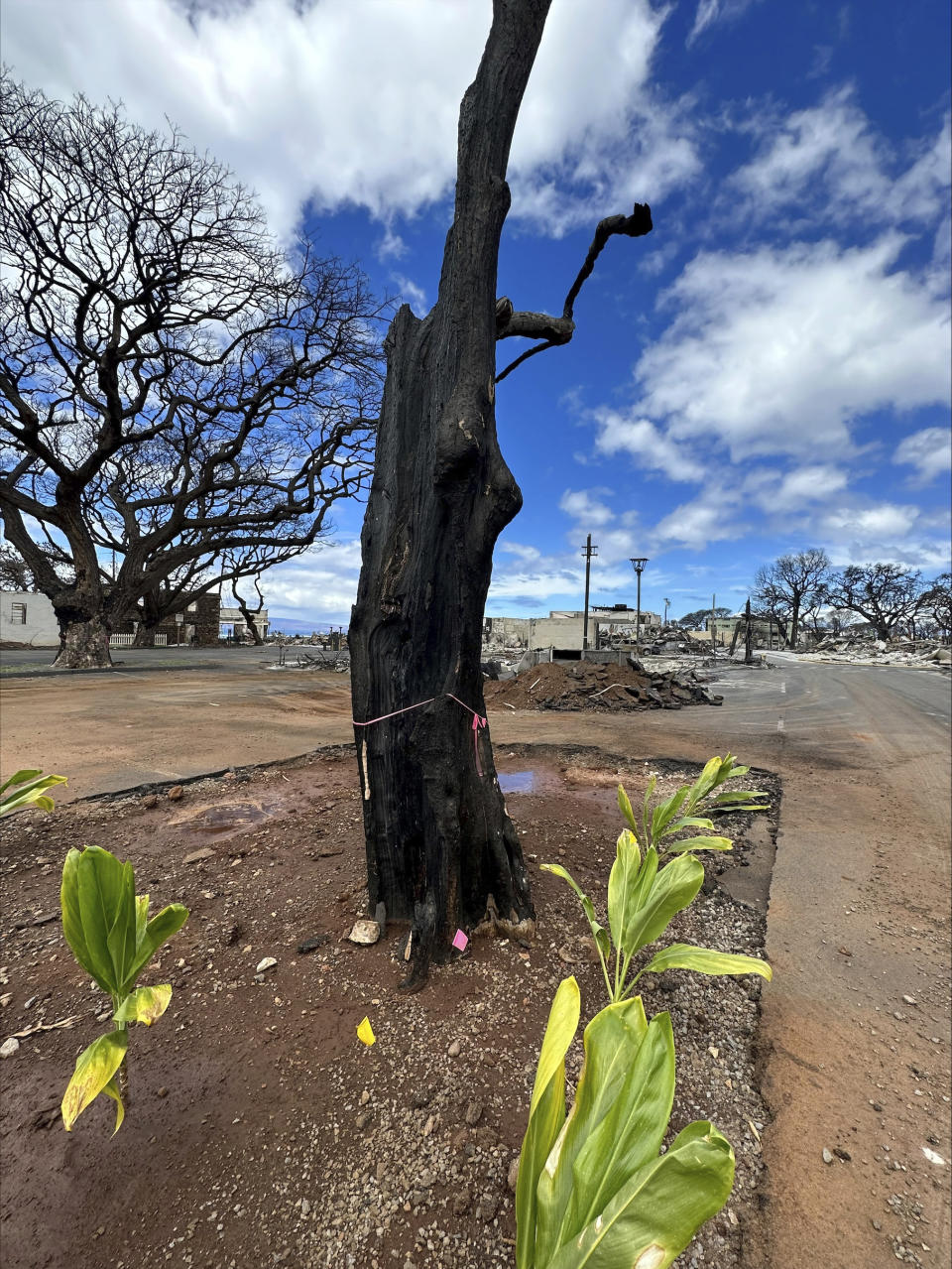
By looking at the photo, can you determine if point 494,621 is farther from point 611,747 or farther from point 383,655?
point 383,655

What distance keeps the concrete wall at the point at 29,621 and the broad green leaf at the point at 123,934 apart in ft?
146

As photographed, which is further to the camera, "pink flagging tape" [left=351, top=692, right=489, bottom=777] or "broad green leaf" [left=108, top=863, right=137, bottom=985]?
"pink flagging tape" [left=351, top=692, right=489, bottom=777]

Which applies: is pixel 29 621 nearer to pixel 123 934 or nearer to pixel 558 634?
pixel 558 634

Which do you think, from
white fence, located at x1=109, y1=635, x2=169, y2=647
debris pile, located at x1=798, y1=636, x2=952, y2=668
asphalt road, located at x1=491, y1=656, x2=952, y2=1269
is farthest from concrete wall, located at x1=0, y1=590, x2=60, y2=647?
debris pile, located at x1=798, y1=636, x2=952, y2=668

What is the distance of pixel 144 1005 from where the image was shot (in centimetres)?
117

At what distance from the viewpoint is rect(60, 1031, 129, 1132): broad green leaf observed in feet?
3.31

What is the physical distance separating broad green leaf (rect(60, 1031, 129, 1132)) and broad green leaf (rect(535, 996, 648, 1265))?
83 centimetres

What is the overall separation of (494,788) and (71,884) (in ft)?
5.05

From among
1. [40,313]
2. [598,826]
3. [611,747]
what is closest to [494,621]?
[40,313]

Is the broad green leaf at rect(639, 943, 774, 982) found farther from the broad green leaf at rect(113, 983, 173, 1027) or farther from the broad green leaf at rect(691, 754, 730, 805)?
the broad green leaf at rect(691, 754, 730, 805)

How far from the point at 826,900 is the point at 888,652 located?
49414 millimetres

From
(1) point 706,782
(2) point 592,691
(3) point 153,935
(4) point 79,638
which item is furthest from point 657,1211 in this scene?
(4) point 79,638

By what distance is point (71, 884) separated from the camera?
3.99 feet

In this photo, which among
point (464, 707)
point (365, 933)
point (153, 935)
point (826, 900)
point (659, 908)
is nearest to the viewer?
point (153, 935)
